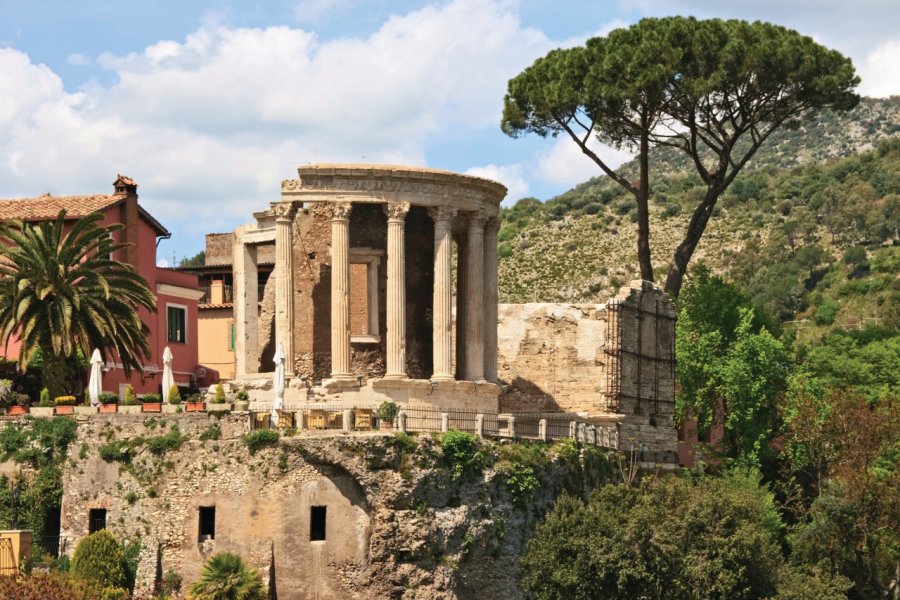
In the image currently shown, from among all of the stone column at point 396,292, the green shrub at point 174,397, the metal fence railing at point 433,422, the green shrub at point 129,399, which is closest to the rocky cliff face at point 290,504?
the metal fence railing at point 433,422

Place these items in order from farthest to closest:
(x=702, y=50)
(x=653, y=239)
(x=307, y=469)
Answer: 1. (x=653, y=239)
2. (x=702, y=50)
3. (x=307, y=469)

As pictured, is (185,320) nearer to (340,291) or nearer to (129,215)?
(129,215)

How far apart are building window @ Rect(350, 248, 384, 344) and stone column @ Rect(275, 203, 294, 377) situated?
231 centimetres

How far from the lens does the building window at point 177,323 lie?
226 ft

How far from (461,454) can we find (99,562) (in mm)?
10130

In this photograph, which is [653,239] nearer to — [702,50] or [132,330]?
[702,50]

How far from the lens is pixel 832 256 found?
126250 millimetres

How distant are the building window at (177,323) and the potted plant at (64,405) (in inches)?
595

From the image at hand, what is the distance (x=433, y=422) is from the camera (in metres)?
54.0

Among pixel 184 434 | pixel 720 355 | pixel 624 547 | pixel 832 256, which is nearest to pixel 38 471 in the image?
pixel 184 434

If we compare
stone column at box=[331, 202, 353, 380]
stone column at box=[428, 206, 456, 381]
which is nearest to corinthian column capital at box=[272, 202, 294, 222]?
stone column at box=[331, 202, 353, 380]

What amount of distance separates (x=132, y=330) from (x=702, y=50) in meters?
25.1

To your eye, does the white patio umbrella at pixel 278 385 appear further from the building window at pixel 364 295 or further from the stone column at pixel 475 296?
the stone column at pixel 475 296

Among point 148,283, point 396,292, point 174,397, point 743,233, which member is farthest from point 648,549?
point 743,233
